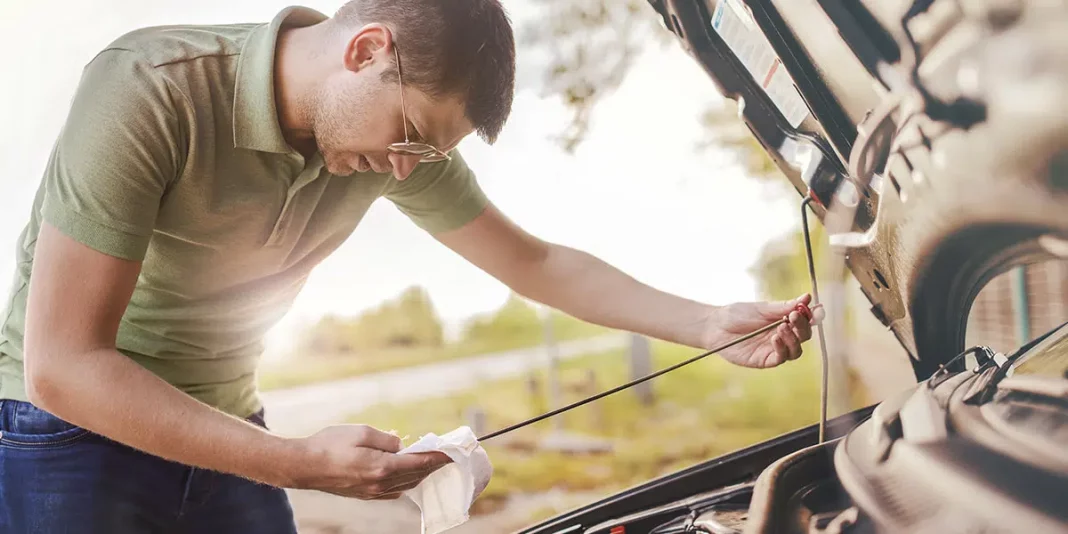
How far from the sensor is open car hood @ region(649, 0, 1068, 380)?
0.95 meters

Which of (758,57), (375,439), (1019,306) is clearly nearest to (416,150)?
(375,439)

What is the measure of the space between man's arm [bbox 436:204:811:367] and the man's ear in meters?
0.38

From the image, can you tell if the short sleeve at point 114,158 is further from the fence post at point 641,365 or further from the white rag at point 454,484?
the fence post at point 641,365

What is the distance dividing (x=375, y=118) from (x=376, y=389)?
66cm

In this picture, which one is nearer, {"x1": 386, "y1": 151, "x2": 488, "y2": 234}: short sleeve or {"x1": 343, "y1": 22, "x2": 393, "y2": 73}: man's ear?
{"x1": 343, "y1": 22, "x2": 393, "y2": 73}: man's ear

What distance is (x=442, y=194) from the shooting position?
4.62 feet

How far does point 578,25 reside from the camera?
4.84 feet

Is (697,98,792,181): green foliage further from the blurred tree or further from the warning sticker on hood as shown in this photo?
the blurred tree

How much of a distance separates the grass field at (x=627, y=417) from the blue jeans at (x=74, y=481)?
48cm

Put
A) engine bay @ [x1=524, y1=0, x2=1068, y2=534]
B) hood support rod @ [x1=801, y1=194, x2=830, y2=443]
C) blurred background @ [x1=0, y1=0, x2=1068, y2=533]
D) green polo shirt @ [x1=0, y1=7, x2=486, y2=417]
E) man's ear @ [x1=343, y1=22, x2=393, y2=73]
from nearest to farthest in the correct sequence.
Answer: engine bay @ [x1=524, y1=0, x2=1068, y2=534], green polo shirt @ [x1=0, y1=7, x2=486, y2=417], man's ear @ [x1=343, y1=22, x2=393, y2=73], hood support rod @ [x1=801, y1=194, x2=830, y2=443], blurred background @ [x1=0, y1=0, x2=1068, y2=533]

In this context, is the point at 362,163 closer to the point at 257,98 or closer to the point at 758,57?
the point at 257,98

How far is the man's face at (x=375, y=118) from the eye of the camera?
3.79ft

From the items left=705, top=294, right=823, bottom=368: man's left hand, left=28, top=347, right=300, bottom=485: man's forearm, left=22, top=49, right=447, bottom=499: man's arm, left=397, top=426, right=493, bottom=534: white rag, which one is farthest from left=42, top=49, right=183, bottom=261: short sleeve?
left=705, top=294, right=823, bottom=368: man's left hand

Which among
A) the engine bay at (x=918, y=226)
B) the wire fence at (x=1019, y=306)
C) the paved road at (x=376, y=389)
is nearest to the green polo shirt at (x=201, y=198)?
the paved road at (x=376, y=389)
